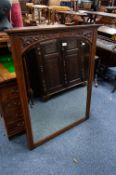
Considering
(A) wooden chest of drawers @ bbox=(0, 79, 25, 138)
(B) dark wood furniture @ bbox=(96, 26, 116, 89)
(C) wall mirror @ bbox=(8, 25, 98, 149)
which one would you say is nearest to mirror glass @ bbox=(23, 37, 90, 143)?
(C) wall mirror @ bbox=(8, 25, 98, 149)

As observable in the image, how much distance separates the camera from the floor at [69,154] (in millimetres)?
1325

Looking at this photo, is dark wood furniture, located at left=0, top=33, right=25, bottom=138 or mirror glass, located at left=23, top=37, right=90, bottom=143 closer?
dark wood furniture, located at left=0, top=33, right=25, bottom=138

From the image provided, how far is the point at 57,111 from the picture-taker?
1.87 meters

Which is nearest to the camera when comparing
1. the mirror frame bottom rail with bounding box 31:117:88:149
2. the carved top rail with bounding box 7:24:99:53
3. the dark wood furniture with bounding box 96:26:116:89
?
the carved top rail with bounding box 7:24:99:53

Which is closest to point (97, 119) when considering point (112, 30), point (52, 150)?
point (52, 150)

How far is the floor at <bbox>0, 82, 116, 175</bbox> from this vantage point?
4.35 feet

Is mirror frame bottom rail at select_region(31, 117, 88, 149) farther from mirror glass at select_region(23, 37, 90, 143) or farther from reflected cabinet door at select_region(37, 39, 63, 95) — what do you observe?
reflected cabinet door at select_region(37, 39, 63, 95)

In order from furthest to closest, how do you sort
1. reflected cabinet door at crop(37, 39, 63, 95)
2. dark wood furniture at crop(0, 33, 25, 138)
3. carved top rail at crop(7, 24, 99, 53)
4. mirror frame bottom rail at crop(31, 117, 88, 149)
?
reflected cabinet door at crop(37, 39, 63, 95) < mirror frame bottom rail at crop(31, 117, 88, 149) < dark wood furniture at crop(0, 33, 25, 138) < carved top rail at crop(7, 24, 99, 53)

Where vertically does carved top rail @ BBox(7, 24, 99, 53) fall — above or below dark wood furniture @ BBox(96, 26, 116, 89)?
above

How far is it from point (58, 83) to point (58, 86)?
4 centimetres

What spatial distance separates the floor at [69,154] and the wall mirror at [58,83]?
10cm

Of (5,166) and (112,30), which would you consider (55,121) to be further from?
(112,30)

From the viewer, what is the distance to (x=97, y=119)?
1.86 meters

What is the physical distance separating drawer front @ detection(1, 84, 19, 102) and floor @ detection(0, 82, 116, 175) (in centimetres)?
51
